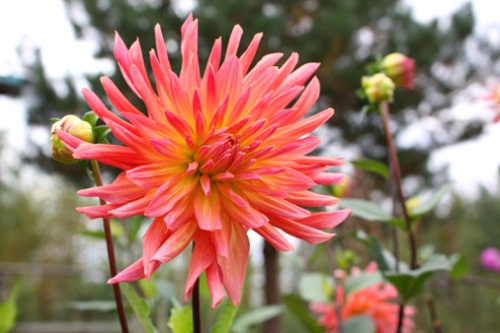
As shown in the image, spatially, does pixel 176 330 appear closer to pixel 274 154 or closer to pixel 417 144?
pixel 274 154

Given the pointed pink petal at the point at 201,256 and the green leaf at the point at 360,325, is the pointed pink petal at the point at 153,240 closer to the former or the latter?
the pointed pink petal at the point at 201,256

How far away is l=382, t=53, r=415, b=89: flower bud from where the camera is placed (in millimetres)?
760

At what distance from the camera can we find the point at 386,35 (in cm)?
521

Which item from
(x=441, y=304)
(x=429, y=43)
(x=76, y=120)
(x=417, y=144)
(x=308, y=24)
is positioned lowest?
(x=441, y=304)

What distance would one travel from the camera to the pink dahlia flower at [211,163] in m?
0.37

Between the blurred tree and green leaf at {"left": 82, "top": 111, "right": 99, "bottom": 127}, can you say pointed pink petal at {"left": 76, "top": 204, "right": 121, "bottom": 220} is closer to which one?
green leaf at {"left": 82, "top": 111, "right": 99, "bottom": 127}

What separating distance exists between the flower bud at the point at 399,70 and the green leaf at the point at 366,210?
0.64 ft

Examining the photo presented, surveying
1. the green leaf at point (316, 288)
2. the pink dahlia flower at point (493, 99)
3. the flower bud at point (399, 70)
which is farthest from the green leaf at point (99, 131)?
the pink dahlia flower at point (493, 99)

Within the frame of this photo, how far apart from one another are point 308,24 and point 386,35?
0.79m

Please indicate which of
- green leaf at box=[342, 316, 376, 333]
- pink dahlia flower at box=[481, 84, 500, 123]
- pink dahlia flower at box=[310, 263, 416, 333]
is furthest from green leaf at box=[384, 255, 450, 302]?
pink dahlia flower at box=[481, 84, 500, 123]

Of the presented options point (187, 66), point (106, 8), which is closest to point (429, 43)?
point (106, 8)

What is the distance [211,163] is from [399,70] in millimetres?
460

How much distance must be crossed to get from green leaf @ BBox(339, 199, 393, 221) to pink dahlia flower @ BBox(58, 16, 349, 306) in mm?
225

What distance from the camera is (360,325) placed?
76 cm
